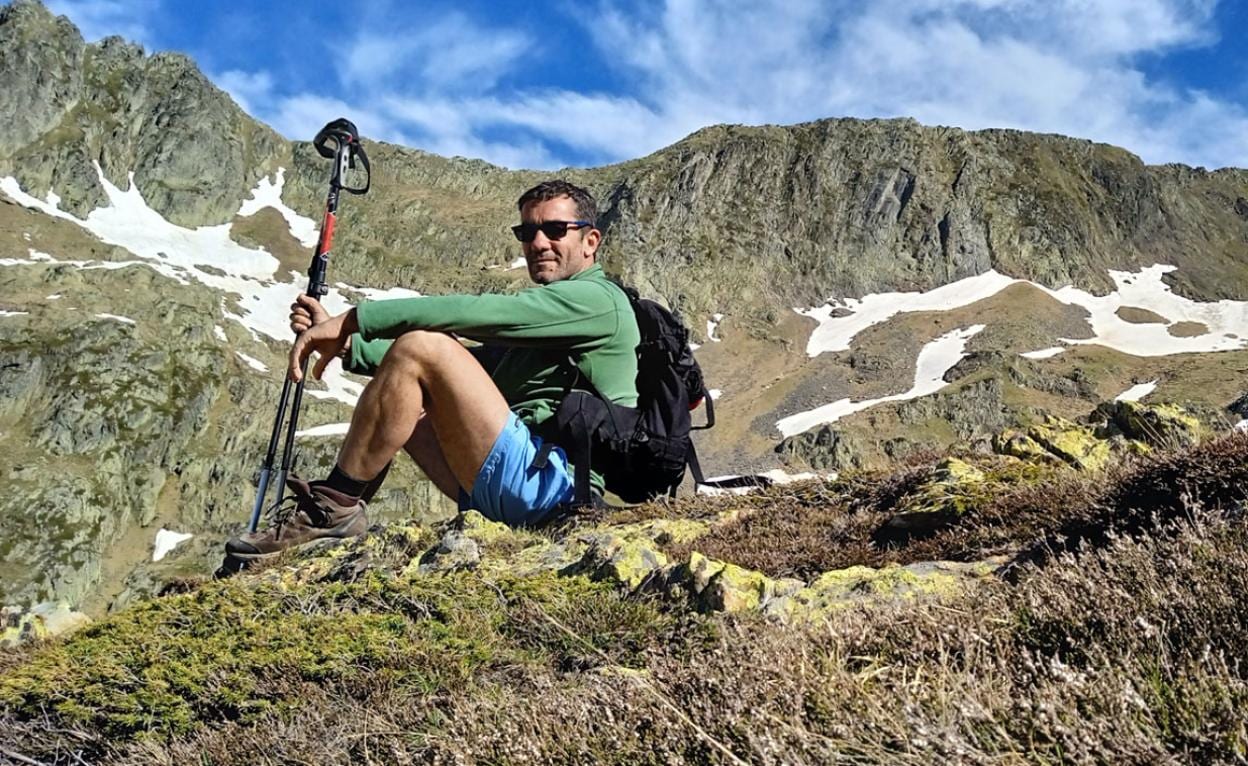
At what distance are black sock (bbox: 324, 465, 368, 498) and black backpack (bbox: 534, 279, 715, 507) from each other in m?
1.36

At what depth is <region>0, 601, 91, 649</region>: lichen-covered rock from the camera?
5.97 meters

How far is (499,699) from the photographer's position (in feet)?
8.44

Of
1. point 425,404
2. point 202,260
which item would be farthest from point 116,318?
point 425,404

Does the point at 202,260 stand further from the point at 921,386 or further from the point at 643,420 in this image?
the point at 643,420

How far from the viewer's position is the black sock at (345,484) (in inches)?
233

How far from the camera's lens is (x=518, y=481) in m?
5.94

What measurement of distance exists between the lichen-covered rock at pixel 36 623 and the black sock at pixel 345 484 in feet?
6.44

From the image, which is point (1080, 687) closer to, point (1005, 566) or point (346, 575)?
point (1005, 566)

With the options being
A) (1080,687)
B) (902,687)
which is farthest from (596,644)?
(1080,687)

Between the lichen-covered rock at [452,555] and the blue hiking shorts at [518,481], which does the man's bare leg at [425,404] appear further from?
the lichen-covered rock at [452,555]

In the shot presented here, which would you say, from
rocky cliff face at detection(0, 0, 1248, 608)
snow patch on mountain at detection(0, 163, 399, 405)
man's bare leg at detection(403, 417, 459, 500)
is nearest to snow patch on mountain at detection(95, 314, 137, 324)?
rocky cliff face at detection(0, 0, 1248, 608)

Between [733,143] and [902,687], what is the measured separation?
15186 cm

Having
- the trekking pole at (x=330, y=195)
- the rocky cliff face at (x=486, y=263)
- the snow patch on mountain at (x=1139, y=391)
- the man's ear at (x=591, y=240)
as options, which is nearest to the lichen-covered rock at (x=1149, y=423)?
the man's ear at (x=591, y=240)

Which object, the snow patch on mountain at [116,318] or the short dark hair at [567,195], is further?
the snow patch on mountain at [116,318]
